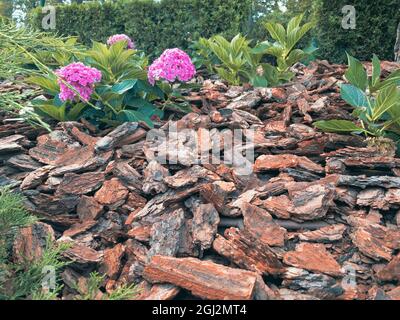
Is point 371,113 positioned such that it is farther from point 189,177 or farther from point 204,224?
point 204,224

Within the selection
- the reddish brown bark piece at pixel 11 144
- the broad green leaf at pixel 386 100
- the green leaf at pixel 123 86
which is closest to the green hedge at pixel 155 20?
the green leaf at pixel 123 86

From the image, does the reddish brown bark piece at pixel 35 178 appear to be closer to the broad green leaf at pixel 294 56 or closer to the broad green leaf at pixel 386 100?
the broad green leaf at pixel 386 100

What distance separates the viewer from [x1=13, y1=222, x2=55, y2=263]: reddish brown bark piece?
213 cm

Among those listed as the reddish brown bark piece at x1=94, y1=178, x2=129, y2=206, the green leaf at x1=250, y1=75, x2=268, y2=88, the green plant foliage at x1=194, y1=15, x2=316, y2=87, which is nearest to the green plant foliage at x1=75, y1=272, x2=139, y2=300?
the reddish brown bark piece at x1=94, y1=178, x2=129, y2=206

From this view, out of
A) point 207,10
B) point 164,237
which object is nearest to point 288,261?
point 164,237

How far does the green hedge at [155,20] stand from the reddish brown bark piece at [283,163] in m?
4.16

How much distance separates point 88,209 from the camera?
8.26 feet

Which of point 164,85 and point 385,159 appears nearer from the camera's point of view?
point 385,159

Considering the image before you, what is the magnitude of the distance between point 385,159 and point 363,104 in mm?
544

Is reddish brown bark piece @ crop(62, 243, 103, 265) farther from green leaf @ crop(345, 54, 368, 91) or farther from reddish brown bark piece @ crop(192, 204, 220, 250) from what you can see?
green leaf @ crop(345, 54, 368, 91)

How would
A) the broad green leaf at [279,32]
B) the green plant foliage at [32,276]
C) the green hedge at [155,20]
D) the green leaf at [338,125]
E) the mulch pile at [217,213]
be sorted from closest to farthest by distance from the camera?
1. the green plant foliage at [32,276]
2. the mulch pile at [217,213]
3. the green leaf at [338,125]
4. the broad green leaf at [279,32]
5. the green hedge at [155,20]

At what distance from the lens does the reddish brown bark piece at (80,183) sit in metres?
2.63

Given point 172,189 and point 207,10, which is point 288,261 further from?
point 207,10
